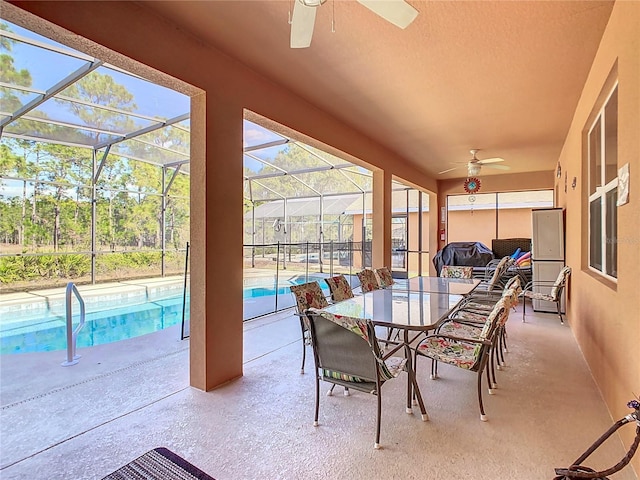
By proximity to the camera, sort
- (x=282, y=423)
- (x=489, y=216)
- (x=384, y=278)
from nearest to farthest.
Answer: (x=282, y=423) → (x=384, y=278) → (x=489, y=216)

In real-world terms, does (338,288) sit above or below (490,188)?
below

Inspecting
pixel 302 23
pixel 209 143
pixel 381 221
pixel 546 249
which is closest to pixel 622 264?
pixel 302 23

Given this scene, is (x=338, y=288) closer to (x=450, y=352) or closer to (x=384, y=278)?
(x=384, y=278)

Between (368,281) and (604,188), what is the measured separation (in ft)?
7.79

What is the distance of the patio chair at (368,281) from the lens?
12.8ft

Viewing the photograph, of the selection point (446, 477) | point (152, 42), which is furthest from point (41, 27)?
point (446, 477)

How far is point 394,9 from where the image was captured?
1.77 metres

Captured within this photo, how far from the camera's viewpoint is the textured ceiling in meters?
2.24

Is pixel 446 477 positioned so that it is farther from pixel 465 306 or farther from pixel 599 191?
pixel 599 191

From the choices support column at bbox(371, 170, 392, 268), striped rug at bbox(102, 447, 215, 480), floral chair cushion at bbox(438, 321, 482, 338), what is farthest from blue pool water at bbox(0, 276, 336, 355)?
floral chair cushion at bbox(438, 321, 482, 338)

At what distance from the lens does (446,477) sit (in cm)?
Answer: 171

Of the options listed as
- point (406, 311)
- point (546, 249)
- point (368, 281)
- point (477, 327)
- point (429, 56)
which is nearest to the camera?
point (406, 311)

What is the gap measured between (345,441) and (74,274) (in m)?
8.34

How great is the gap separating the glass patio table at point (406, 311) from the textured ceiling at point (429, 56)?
2.10 metres
